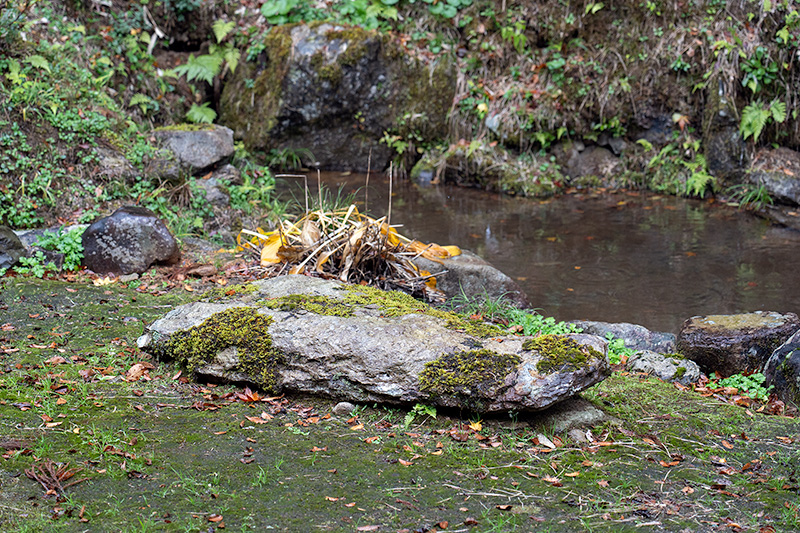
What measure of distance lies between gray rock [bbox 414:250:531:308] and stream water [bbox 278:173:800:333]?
55 cm

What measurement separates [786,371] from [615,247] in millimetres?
4490

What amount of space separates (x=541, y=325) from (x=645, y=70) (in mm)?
7445

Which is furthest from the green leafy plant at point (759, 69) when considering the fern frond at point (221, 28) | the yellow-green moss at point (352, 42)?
the fern frond at point (221, 28)

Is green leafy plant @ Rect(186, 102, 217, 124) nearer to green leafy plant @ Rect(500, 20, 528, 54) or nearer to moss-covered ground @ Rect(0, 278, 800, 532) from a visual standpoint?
green leafy plant @ Rect(500, 20, 528, 54)

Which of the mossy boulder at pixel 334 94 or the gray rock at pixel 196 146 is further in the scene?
the mossy boulder at pixel 334 94

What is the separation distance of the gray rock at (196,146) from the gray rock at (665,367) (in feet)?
19.4

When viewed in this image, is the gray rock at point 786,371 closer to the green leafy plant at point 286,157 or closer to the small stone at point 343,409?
the small stone at point 343,409

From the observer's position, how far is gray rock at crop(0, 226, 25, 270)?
575 centimetres

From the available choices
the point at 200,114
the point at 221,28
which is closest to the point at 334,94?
the point at 221,28

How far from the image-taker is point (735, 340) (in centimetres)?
484

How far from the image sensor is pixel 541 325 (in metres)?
5.66

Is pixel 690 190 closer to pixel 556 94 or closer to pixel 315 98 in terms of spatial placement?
pixel 556 94

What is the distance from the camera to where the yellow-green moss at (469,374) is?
3291 mm

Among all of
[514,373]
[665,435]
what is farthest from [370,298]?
[665,435]
